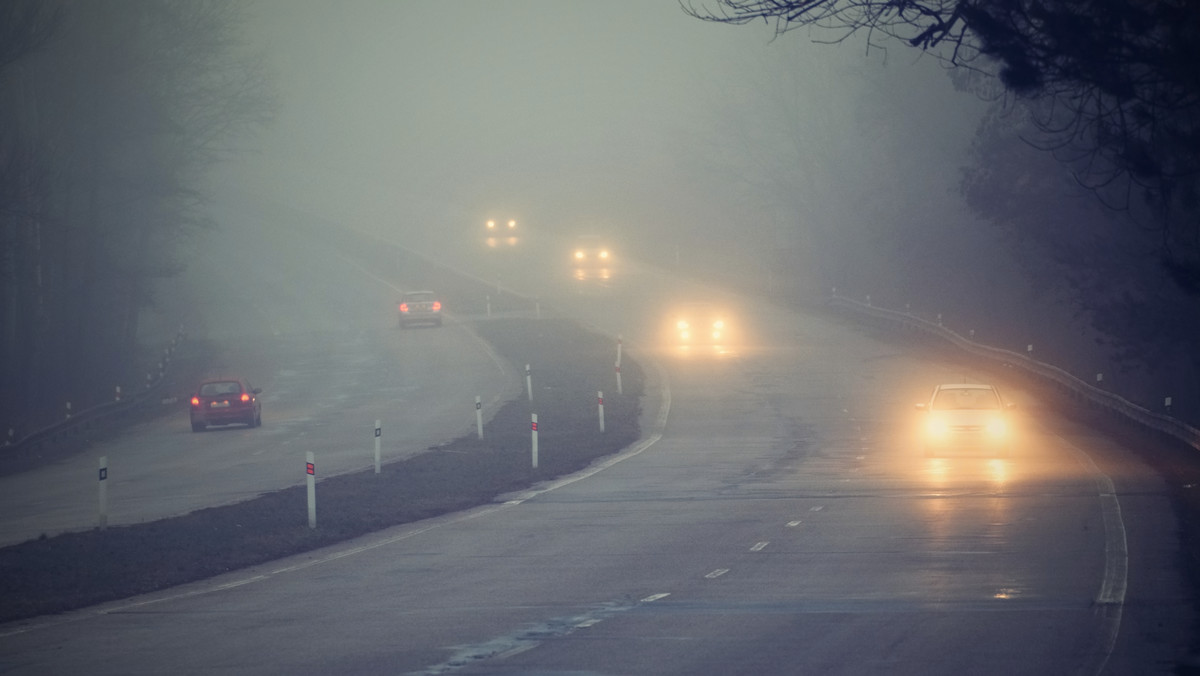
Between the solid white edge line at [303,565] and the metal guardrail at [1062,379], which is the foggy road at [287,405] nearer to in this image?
the solid white edge line at [303,565]

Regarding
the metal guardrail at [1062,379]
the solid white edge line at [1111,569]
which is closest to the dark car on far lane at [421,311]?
the metal guardrail at [1062,379]

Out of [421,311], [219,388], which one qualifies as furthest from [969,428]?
[421,311]

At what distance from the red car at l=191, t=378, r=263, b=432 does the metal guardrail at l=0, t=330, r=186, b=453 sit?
12.7 feet

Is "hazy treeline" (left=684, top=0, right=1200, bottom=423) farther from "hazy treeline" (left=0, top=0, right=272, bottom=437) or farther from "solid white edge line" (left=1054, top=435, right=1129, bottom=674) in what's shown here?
"hazy treeline" (left=0, top=0, right=272, bottom=437)

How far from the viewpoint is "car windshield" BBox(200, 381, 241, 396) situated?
4000 cm

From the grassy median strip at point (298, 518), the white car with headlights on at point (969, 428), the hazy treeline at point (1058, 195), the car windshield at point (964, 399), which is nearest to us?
the hazy treeline at point (1058, 195)

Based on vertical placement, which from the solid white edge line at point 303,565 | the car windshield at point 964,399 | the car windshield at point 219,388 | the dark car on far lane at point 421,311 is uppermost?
the dark car on far lane at point 421,311

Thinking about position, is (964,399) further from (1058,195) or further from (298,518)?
(1058,195)

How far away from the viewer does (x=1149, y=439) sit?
2909 cm

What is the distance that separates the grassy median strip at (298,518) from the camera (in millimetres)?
15742

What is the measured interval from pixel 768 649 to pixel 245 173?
181 metres

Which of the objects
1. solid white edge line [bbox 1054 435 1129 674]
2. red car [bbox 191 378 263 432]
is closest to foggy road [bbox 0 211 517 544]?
red car [bbox 191 378 263 432]

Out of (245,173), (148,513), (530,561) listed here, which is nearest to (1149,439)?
(530,561)

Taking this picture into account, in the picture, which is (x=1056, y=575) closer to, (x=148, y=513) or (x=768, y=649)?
(x=768, y=649)
